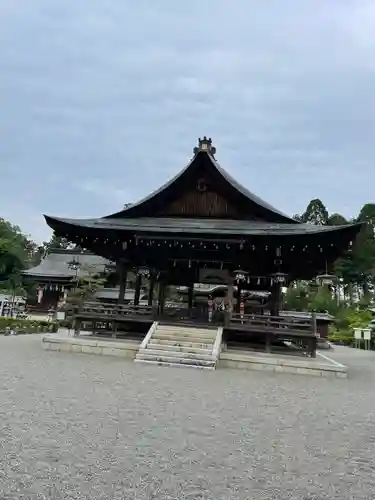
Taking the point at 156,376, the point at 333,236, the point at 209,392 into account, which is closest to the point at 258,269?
the point at 333,236

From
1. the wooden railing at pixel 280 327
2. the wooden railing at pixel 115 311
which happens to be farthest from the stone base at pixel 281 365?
the wooden railing at pixel 115 311

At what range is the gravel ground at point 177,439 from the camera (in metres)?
3.79

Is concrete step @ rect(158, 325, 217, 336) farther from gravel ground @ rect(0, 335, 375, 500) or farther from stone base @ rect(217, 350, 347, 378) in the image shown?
gravel ground @ rect(0, 335, 375, 500)

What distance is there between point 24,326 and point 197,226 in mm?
14454

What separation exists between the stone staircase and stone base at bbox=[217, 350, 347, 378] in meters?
0.50

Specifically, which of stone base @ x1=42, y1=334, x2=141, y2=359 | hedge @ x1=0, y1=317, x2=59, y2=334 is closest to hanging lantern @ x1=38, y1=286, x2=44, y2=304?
hedge @ x1=0, y1=317, x2=59, y2=334

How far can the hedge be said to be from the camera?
2399 cm

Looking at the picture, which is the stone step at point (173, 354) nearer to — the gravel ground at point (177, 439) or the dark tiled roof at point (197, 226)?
the gravel ground at point (177, 439)

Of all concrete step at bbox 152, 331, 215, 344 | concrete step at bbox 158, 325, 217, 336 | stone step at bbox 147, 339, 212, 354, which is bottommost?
stone step at bbox 147, 339, 212, 354

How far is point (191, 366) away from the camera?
41.4 feet

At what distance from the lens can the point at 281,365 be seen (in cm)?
1308

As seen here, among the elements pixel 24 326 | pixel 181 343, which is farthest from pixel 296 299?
pixel 181 343

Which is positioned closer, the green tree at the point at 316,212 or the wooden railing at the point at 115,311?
the wooden railing at the point at 115,311

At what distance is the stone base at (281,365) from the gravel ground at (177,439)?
2948mm
